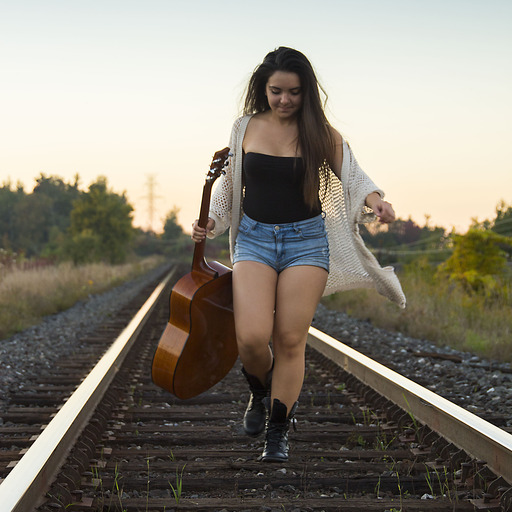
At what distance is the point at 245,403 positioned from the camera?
4.61m

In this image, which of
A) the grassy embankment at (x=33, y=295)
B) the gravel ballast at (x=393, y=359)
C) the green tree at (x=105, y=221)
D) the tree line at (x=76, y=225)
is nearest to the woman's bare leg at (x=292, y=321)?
the gravel ballast at (x=393, y=359)

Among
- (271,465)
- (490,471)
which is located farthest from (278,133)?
(490,471)

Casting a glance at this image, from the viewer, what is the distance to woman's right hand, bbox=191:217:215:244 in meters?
3.30

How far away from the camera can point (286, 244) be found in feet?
10.5

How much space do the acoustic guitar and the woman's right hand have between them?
0.03 m

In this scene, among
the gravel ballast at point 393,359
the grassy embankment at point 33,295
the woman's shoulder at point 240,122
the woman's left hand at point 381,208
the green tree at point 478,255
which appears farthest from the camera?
the green tree at point 478,255

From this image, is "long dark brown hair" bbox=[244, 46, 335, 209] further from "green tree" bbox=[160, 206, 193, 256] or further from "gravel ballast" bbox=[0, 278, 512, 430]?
Result: "green tree" bbox=[160, 206, 193, 256]

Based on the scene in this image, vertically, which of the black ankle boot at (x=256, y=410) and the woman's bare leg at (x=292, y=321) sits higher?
the woman's bare leg at (x=292, y=321)

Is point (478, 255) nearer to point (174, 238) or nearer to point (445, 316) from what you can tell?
point (445, 316)

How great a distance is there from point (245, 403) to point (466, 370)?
6.83ft

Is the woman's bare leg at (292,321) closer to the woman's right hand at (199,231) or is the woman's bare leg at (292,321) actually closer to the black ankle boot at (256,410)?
the black ankle boot at (256,410)

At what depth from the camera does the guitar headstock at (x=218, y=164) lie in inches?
130

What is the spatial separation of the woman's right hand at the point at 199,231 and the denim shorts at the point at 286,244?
0.22 m

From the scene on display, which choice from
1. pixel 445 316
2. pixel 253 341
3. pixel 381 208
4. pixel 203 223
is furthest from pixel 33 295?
pixel 381 208
